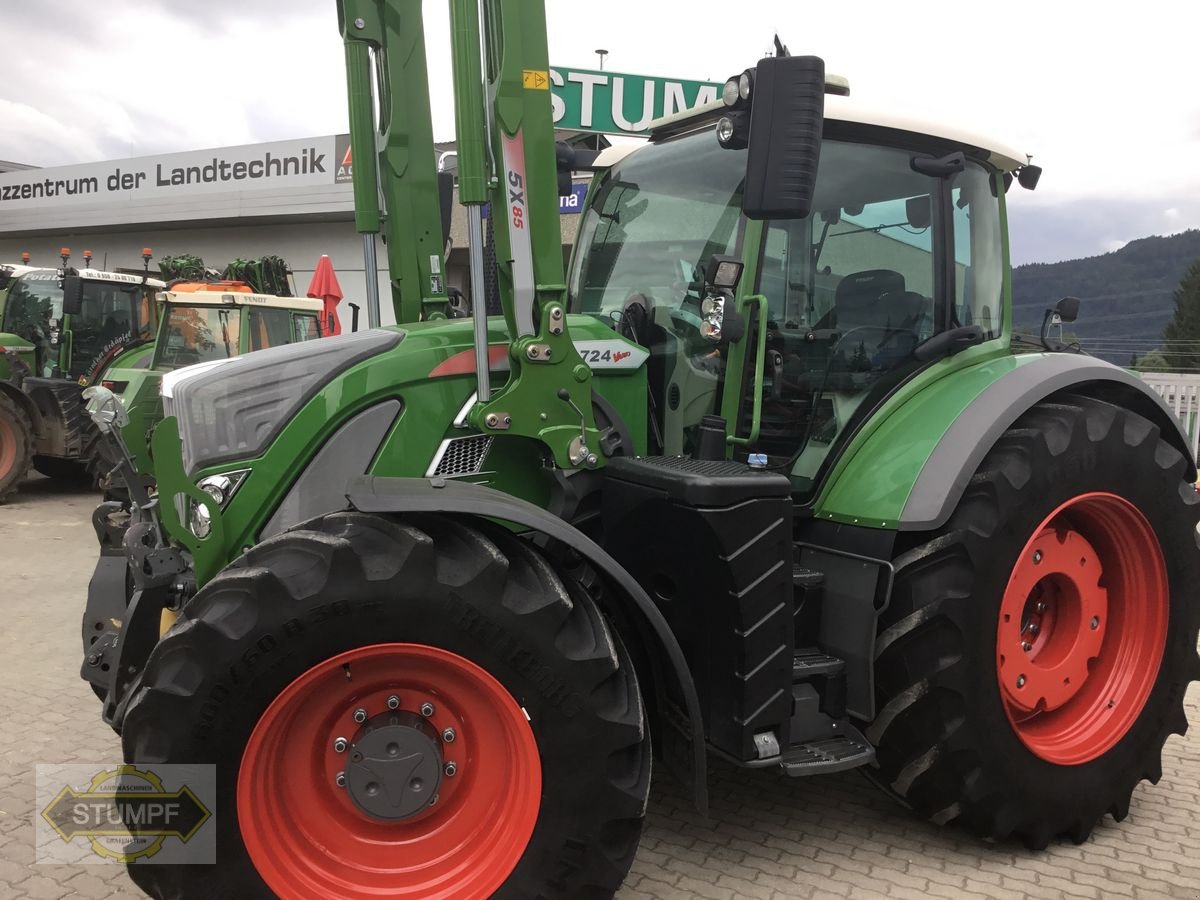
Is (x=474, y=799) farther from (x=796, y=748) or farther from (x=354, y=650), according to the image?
(x=796, y=748)

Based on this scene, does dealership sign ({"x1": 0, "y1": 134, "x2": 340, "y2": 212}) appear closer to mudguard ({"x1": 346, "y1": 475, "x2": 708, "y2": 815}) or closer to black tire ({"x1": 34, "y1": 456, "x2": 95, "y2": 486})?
black tire ({"x1": 34, "y1": 456, "x2": 95, "y2": 486})

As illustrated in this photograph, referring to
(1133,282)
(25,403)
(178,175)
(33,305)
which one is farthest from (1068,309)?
(1133,282)

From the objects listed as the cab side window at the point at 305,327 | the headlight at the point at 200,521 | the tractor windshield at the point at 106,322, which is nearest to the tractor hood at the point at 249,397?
the headlight at the point at 200,521

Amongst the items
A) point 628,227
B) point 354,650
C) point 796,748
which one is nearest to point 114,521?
point 354,650

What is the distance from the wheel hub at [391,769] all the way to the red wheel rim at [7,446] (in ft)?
30.2

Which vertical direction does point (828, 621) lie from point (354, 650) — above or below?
below

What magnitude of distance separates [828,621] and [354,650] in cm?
156

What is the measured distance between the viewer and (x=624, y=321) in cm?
316

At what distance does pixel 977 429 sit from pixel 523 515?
61.5 inches

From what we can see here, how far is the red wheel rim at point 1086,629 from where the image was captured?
3.06 metres

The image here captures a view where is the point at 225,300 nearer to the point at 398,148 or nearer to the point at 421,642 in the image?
the point at 398,148

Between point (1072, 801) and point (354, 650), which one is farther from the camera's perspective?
point (1072, 801)

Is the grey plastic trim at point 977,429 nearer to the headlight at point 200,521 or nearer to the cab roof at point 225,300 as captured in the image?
the headlight at point 200,521

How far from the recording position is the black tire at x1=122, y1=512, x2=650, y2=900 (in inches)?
81.8
